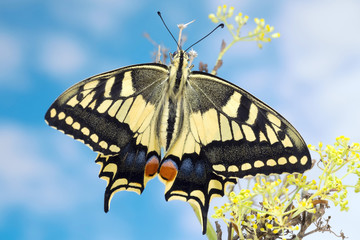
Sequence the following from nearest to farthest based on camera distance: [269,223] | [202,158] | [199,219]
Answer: [269,223] < [199,219] < [202,158]

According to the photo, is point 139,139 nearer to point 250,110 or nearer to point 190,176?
point 190,176

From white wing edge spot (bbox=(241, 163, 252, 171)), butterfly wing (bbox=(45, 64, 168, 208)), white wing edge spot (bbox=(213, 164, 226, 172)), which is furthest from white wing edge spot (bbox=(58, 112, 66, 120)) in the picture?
white wing edge spot (bbox=(241, 163, 252, 171))

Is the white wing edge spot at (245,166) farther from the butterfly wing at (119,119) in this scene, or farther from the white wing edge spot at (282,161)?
the butterfly wing at (119,119)

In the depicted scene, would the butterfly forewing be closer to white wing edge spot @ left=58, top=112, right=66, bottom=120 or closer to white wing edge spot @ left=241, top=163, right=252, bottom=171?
white wing edge spot @ left=241, top=163, right=252, bottom=171

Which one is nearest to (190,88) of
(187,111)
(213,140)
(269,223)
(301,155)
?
(187,111)

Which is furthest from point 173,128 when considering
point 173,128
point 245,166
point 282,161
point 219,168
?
point 282,161

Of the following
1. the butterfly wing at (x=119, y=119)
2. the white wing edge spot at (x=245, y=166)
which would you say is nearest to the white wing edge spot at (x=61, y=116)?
the butterfly wing at (x=119, y=119)

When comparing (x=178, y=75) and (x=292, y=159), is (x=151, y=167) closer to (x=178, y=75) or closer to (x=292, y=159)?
(x=178, y=75)

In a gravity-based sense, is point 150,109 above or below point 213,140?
above
